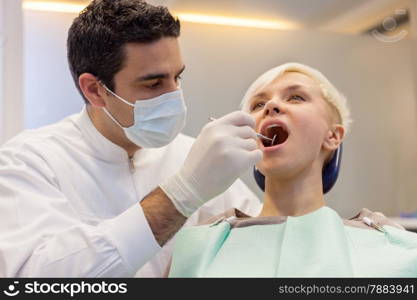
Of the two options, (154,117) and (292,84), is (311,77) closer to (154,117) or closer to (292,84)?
(292,84)

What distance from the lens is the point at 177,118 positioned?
64.1 inches

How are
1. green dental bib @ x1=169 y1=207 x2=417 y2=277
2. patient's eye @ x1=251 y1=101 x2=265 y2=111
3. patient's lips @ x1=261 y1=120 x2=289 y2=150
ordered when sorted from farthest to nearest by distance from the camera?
patient's eye @ x1=251 y1=101 x2=265 y2=111, patient's lips @ x1=261 y1=120 x2=289 y2=150, green dental bib @ x1=169 y1=207 x2=417 y2=277

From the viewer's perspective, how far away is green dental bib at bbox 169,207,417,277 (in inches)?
46.8

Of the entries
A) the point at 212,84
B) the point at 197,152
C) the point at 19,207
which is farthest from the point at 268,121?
the point at 212,84

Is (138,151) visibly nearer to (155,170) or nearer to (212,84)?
(155,170)

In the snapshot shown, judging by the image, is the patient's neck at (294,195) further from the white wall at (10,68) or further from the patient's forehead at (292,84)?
the white wall at (10,68)

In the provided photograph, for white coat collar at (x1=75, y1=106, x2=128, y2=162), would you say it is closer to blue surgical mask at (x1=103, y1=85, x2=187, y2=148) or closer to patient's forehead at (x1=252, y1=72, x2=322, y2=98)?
blue surgical mask at (x1=103, y1=85, x2=187, y2=148)

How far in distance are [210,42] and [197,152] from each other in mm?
1366

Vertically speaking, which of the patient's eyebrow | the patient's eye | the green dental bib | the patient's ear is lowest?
the green dental bib

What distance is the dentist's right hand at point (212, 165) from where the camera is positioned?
4.09ft

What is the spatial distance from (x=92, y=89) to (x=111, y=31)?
0.20m

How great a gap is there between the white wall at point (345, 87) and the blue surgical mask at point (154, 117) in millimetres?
810

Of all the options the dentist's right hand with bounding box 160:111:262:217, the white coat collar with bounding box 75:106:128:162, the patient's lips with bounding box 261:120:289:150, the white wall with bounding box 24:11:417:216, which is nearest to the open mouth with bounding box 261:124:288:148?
the patient's lips with bounding box 261:120:289:150

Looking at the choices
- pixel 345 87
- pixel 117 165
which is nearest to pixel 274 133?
pixel 117 165
